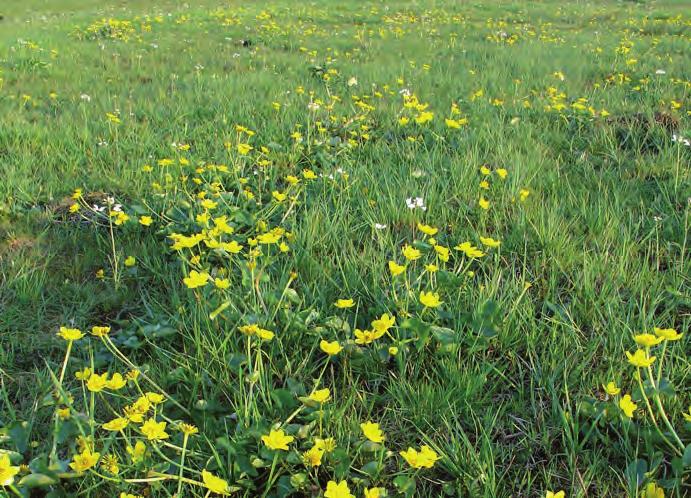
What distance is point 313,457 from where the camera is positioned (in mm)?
1367

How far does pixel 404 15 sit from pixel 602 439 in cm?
1105

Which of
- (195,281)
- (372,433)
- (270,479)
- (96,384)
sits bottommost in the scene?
(270,479)

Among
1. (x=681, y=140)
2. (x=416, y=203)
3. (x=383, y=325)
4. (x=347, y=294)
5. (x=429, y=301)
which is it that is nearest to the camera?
(x=383, y=325)

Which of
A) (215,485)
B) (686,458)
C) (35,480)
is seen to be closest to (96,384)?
(35,480)

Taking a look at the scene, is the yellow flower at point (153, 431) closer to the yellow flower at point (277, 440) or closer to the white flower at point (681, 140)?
the yellow flower at point (277, 440)

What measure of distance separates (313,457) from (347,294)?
2.69 feet

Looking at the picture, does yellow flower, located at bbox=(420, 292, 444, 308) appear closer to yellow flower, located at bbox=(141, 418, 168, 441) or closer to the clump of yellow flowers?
the clump of yellow flowers

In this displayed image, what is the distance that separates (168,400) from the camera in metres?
1.65

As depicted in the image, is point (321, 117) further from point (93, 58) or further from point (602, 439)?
point (93, 58)

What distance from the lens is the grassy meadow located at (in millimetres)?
1449

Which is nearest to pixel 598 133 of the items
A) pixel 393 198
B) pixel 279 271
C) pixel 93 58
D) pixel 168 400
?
pixel 393 198

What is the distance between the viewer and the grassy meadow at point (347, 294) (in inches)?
57.1

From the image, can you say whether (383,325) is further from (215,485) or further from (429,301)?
(215,485)

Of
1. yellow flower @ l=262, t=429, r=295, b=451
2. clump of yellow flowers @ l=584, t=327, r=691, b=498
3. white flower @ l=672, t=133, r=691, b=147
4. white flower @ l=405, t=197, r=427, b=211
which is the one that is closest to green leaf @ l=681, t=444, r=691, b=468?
clump of yellow flowers @ l=584, t=327, r=691, b=498
